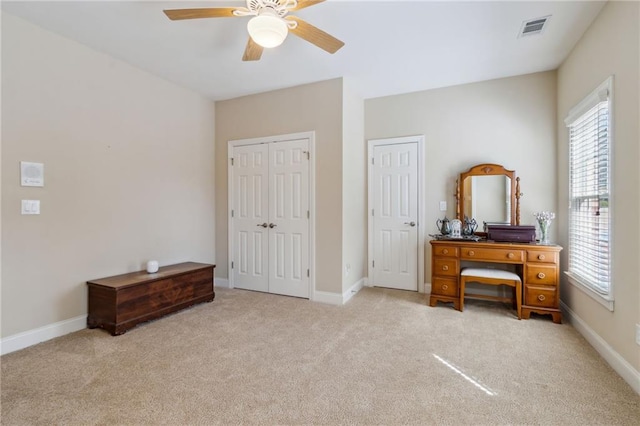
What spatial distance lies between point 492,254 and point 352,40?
265 cm

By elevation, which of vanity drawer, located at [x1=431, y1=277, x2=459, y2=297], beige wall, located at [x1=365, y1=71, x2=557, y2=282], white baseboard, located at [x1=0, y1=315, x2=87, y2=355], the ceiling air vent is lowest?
white baseboard, located at [x1=0, y1=315, x2=87, y2=355]


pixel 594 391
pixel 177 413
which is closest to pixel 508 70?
pixel 594 391

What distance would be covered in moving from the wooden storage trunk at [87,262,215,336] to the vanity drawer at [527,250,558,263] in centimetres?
365

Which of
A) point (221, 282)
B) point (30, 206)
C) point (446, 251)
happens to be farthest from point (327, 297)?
point (30, 206)

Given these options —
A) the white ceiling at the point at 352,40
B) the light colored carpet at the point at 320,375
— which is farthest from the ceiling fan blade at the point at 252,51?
the light colored carpet at the point at 320,375

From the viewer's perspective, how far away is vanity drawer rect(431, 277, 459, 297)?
3.44 meters

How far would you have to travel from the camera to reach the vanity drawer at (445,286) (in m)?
3.44

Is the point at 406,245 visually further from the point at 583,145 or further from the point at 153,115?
the point at 153,115

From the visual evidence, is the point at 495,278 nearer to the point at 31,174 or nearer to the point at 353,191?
the point at 353,191

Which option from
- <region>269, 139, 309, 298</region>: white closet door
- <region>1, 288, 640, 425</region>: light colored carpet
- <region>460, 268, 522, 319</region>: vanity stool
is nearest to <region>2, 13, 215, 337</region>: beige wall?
<region>1, 288, 640, 425</region>: light colored carpet

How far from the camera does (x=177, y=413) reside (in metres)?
1.70

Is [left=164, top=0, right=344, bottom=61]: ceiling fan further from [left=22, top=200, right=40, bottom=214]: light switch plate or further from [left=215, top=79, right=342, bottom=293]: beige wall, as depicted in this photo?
[left=22, top=200, right=40, bottom=214]: light switch plate

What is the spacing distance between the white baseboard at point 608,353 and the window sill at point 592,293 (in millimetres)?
283

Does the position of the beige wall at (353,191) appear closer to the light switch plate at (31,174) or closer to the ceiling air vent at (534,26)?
the ceiling air vent at (534,26)
